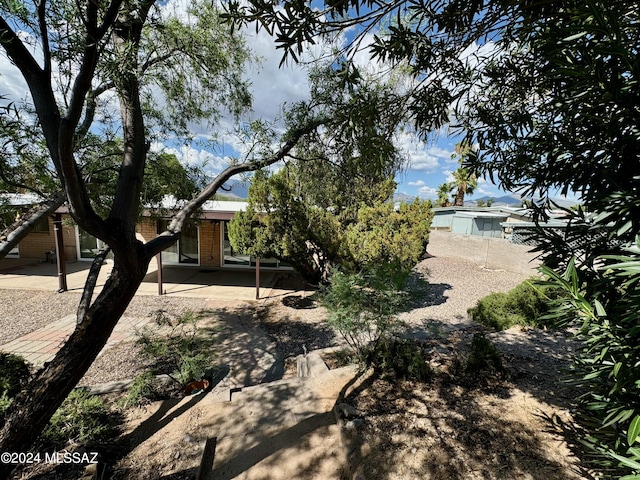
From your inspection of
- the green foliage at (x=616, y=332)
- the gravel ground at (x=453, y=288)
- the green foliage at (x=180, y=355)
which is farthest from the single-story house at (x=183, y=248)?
the green foliage at (x=616, y=332)

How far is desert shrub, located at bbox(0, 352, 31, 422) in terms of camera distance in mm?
3051

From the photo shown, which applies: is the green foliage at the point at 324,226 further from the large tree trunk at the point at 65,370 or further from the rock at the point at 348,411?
the large tree trunk at the point at 65,370

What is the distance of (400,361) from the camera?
11.9 ft

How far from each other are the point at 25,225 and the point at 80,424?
2.25 metres

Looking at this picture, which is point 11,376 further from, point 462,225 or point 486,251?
point 462,225

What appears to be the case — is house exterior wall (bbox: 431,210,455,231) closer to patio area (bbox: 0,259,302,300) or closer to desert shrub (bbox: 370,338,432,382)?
patio area (bbox: 0,259,302,300)

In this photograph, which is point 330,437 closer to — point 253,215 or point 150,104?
point 150,104

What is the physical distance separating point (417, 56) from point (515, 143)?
3.72 ft

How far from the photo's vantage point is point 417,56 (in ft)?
7.79

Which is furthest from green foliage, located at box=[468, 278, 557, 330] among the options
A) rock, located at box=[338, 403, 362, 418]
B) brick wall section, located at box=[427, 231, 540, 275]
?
rock, located at box=[338, 403, 362, 418]

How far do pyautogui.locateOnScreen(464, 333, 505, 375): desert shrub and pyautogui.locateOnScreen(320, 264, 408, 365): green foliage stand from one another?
103 cm

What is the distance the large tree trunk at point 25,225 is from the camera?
109 inches

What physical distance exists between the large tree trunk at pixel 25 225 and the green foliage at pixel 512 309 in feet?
24.9

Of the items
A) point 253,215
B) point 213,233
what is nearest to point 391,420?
point 253,215
